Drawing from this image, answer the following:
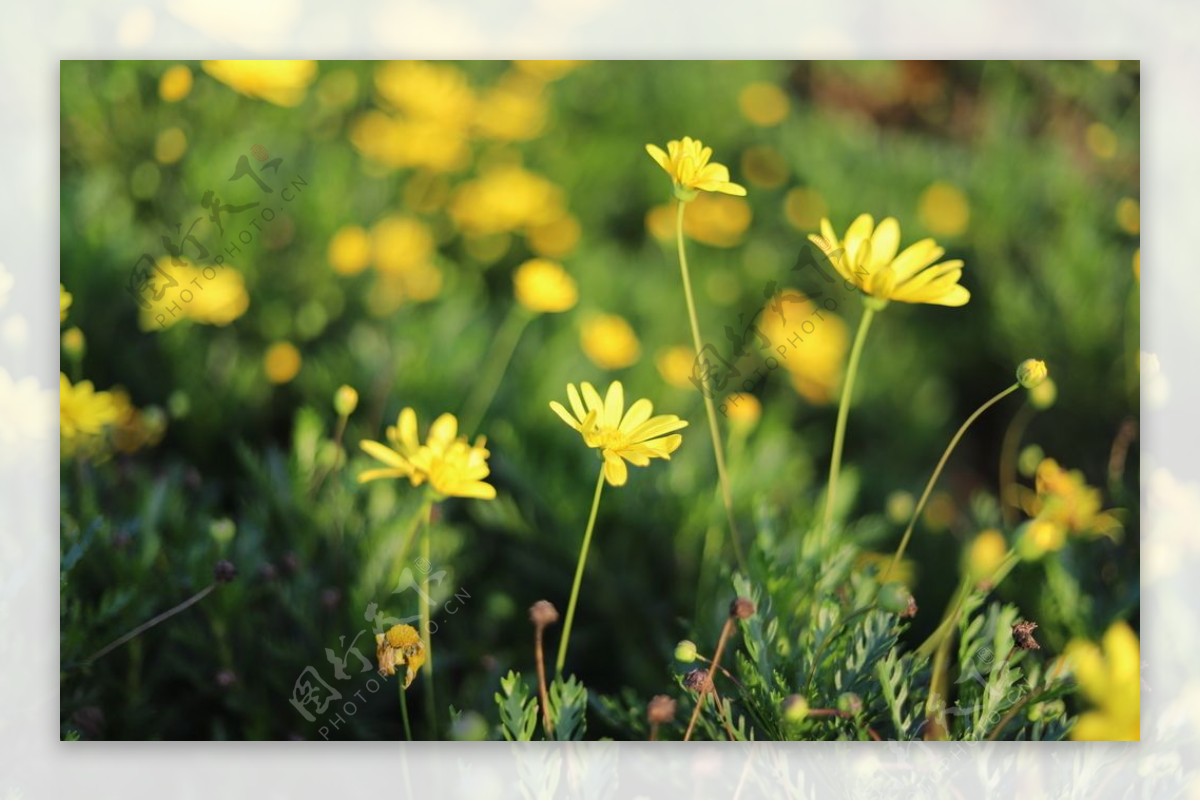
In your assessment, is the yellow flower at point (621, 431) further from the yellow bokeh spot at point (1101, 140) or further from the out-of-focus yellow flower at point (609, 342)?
the yellow bokeh spot at point (1101, 140)

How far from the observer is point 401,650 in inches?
47.9

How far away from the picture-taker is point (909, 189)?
1.51m

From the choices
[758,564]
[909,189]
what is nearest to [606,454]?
[758,564]

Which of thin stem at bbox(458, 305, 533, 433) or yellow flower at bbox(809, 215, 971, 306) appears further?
thin stem at bbox(458, 305, 533, 433)

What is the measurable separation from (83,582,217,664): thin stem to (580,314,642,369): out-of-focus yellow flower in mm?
567

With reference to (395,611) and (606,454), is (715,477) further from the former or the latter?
(395,611)

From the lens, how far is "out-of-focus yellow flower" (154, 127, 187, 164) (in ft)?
4.45

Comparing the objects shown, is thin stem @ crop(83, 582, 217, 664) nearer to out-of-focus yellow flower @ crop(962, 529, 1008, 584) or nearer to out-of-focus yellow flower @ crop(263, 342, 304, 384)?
out-of-focus yellow flower @ crop(263, 342, 304, 384)

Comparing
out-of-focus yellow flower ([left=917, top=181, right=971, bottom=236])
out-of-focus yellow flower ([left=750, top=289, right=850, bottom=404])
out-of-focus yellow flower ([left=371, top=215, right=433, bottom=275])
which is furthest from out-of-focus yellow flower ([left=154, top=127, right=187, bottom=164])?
out-of-focus yellow flower ([left=917, top=181, right=971, bottom=236])

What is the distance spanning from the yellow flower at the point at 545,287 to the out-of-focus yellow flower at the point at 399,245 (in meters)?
0.14

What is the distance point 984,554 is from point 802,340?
1.15 feet

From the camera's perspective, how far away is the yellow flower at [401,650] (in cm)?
121

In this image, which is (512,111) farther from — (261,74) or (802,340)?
(802,340)

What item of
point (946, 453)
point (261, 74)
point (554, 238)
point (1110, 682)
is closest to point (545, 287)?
point (554, 238)
